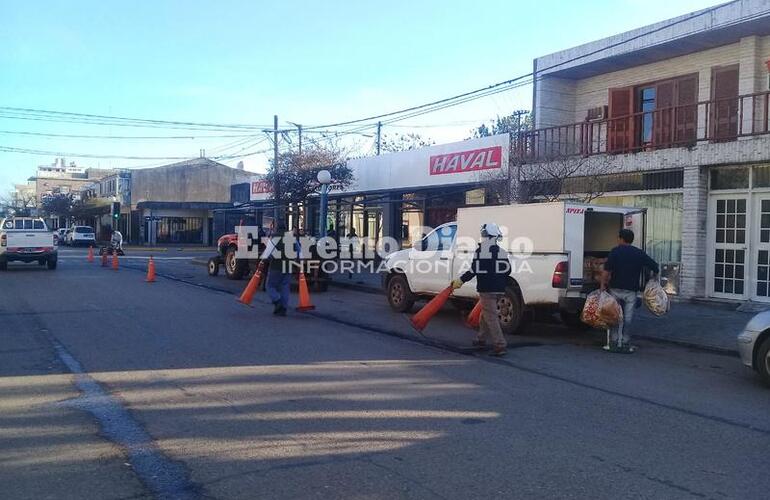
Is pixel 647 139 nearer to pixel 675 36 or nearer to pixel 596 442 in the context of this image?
pixel 675 36

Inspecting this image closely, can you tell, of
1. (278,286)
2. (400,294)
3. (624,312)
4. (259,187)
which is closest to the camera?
(624,312)

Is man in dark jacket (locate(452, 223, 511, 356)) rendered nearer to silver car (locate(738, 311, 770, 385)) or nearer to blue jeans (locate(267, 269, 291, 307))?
silver car (locate(738, 311, 770, 385))

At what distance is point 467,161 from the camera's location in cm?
1945

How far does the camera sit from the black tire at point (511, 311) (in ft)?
36.8

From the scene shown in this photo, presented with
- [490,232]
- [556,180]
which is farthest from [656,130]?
[490,232]

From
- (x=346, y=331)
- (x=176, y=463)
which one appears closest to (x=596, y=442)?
(x=176, y=463)

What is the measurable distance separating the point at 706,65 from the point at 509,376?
11.1 meters

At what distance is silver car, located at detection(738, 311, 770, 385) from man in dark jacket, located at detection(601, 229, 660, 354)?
6.79 feet

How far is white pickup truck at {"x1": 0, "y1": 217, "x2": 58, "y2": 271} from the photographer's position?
23.5 meters

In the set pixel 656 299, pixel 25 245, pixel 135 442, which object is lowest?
pixel 135 442

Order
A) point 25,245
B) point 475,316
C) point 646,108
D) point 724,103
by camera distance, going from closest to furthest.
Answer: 1. point 475,316
2. point 724,103
3. point 646,108
4. point 25,245

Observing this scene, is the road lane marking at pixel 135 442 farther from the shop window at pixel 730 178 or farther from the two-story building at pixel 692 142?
the shop window at pixel 730 178

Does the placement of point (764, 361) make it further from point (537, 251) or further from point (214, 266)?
point (214, 266)

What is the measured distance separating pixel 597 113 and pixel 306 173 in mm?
10558
